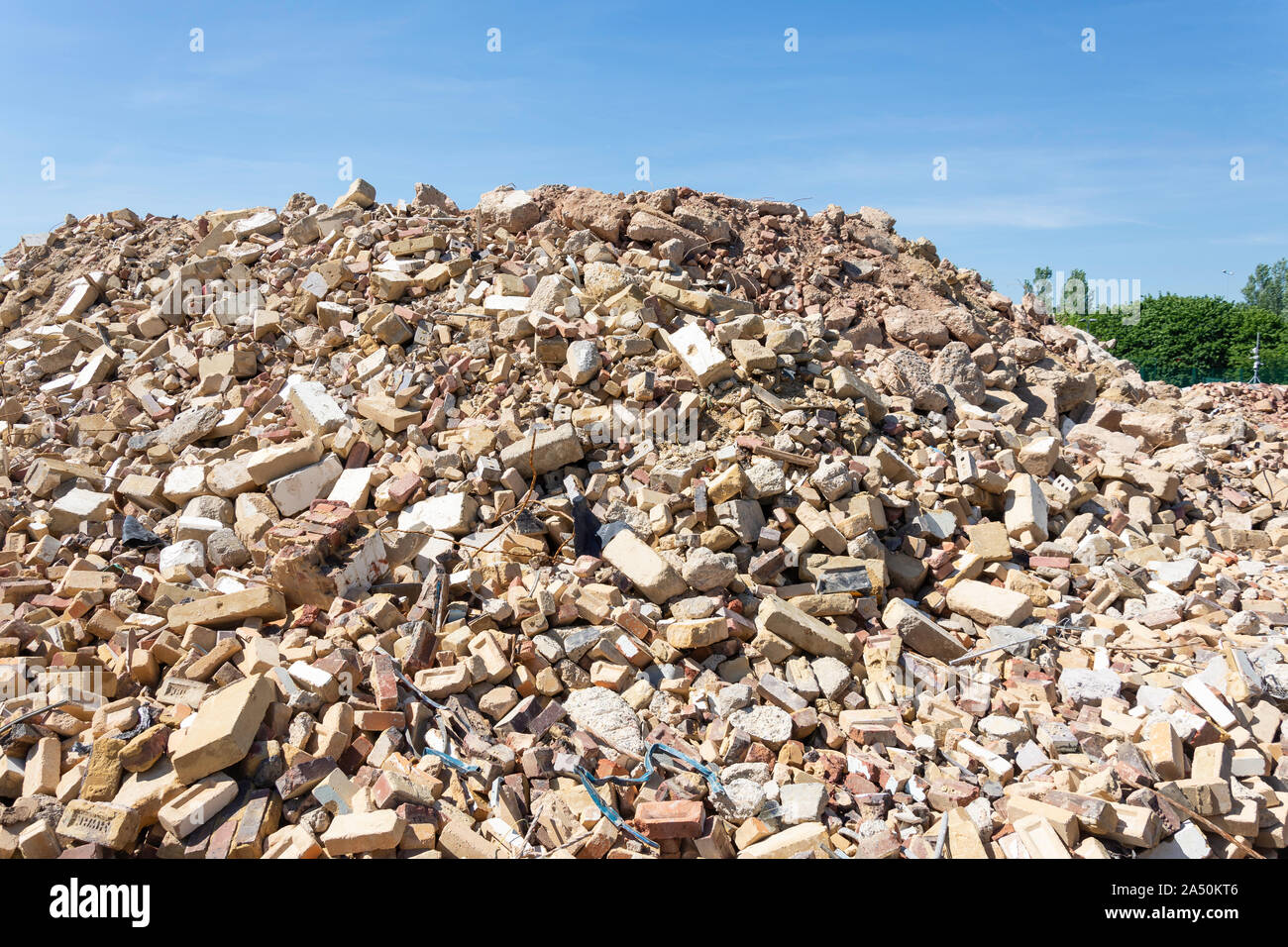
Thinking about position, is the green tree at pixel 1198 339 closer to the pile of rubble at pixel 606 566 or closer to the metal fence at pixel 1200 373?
the metal fence at pixel 1200 373

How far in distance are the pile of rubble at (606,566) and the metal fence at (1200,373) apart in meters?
22.1

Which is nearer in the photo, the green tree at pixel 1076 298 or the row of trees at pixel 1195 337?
the row of trees at pixel 1195 337

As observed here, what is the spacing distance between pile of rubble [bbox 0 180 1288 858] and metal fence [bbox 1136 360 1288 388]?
871 inches

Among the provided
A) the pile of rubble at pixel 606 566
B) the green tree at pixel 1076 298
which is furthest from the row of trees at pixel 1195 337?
the pile of rubble at pixel 606 566

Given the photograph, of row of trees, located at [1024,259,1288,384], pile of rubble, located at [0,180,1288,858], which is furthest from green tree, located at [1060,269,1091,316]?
pile of rubble, located at [0,180,1288,858]

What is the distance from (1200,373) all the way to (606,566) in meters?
33.7

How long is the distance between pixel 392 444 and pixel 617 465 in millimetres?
1962

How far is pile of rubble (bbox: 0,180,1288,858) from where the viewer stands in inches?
161

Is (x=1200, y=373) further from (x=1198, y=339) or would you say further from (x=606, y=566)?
(x=606, y=566)

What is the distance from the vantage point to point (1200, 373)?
30.9 m

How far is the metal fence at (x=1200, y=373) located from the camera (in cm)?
2655

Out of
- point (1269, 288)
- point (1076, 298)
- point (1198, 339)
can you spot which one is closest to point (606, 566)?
point (1198, 339)

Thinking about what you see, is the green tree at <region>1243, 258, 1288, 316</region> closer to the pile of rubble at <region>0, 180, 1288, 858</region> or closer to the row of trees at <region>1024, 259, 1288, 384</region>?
the row of trees at <region>1024, 259, 1288, 384</region>

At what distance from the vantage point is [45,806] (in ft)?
13.0
